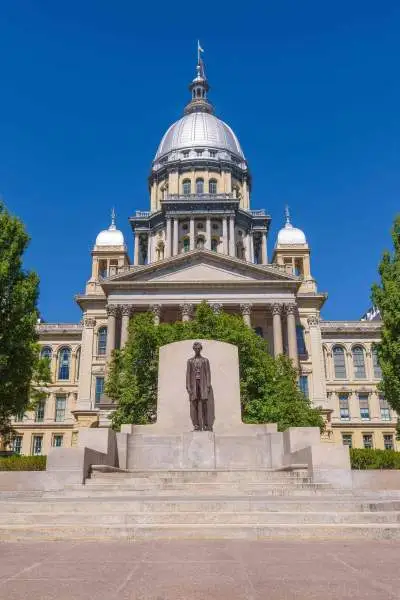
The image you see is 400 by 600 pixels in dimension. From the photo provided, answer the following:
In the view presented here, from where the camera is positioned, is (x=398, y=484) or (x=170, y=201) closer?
(x=398, y=484)

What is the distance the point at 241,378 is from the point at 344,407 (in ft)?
117

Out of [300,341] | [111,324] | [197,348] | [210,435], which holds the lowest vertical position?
[210,435]

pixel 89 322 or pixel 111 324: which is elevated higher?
pixel 89 322

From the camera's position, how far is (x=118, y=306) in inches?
2167

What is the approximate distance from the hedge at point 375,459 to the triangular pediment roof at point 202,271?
36.4 metres

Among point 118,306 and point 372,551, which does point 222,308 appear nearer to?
point 118,306

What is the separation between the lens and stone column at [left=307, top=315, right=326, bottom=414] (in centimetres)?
5788

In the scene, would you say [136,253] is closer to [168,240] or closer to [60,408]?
[168,240]

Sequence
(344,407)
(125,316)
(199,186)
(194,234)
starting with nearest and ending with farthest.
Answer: (125,316), (344,407), (194,234), (199,186)

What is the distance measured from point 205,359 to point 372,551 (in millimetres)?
9836

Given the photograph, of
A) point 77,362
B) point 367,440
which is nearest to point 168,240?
point 77,362

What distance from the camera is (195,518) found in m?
7.50

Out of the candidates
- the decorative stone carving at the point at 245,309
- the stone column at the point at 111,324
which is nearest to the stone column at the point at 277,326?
the decorative stone carving at the point at 245,309

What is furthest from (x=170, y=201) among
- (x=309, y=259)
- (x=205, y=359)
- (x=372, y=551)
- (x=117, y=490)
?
(x=372, y=551)
